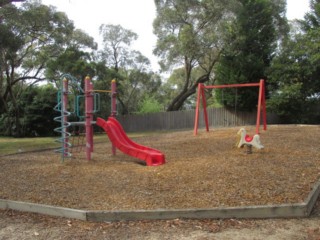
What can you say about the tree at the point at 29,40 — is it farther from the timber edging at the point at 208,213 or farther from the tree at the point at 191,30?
the timber edging at the point at 208,213

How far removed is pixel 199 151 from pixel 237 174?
333 cm

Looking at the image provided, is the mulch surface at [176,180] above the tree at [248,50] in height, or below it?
below

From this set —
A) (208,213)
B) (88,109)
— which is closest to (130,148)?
(88,109)

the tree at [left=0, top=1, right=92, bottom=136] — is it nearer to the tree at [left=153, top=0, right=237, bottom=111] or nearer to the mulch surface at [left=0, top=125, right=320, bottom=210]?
the tree at [left=153, top=0, right=237, bottom=111]

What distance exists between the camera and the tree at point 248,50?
2481cm

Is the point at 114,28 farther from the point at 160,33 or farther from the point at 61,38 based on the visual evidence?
the point at 61,38

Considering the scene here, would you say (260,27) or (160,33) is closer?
(260,27)

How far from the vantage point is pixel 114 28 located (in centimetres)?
3616

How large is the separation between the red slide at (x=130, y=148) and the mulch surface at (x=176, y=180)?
13.5 inches

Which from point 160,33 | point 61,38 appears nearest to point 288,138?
point 61,38

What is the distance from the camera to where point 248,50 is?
1006 inches

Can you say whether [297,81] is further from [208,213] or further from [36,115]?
[208,213]

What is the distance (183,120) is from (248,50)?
7.87 metres

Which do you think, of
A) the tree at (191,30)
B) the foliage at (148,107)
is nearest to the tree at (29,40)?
the tree at (191,30)
